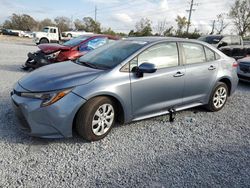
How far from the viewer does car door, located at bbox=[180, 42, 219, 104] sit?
13.5 ft

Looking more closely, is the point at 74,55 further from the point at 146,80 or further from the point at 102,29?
the point at 102,29

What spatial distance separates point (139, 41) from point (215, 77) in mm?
1750

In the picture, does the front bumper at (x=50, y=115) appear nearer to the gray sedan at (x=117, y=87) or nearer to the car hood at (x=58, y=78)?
the gray sedan at (x=117, y=87)

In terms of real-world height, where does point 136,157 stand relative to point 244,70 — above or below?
below

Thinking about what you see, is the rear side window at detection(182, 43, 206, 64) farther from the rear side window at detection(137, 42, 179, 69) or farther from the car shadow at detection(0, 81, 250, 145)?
the car shadow at detection(0, 81, 250, 145)

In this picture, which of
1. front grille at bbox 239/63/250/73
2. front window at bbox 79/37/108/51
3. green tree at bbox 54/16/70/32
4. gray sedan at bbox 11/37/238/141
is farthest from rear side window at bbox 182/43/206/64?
green tree at bbox 54/16/70/32

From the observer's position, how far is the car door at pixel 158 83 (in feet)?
11.5

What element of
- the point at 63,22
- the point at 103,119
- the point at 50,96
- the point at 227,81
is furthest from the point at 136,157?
the point at 63,22

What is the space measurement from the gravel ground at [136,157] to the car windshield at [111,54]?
3.56 feet

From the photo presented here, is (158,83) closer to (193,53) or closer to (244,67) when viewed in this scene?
(193,53)

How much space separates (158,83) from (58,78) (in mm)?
1561

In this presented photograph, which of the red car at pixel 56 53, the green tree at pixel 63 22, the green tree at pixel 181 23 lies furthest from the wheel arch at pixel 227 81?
the green tree at pixel 63 22

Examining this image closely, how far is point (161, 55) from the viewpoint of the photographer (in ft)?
12.6

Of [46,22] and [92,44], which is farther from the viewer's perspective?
[46,22]
